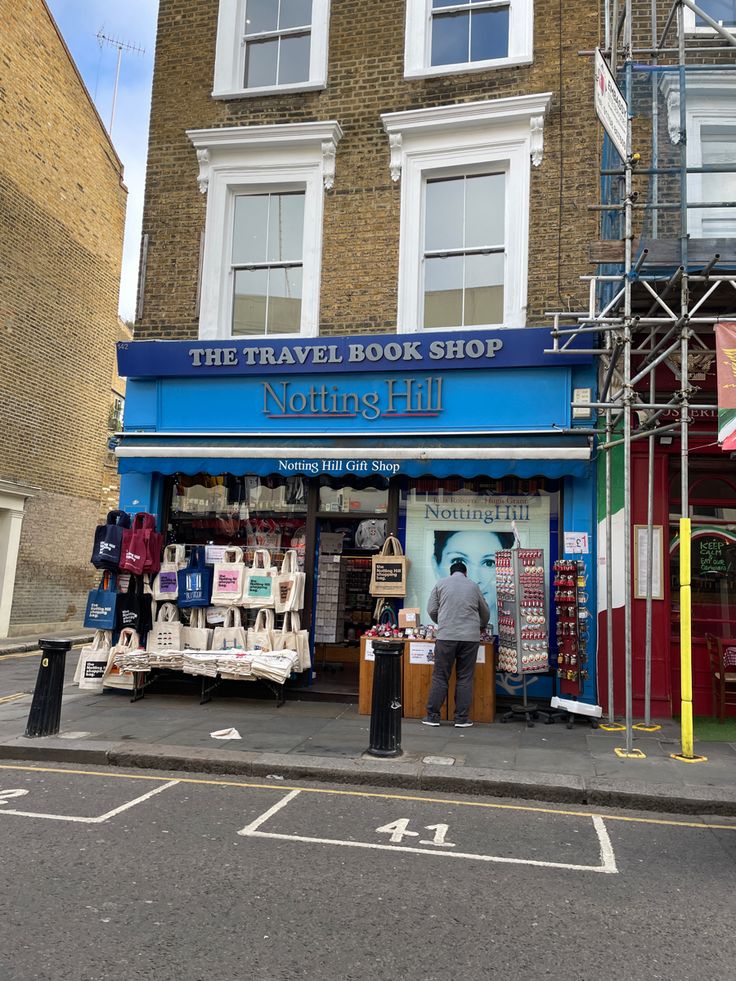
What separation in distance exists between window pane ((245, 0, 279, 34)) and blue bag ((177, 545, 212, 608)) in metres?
8.17

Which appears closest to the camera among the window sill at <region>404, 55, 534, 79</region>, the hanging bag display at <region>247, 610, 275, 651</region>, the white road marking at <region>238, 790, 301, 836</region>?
the white road marking at <region>238, 790, 301, 836</region>

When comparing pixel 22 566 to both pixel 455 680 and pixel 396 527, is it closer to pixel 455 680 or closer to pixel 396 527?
pixel 396 527

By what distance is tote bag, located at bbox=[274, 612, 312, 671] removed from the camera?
9.94 m

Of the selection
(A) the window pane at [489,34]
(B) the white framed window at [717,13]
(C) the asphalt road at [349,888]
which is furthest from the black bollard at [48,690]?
(B) the white framed window at [717,13]

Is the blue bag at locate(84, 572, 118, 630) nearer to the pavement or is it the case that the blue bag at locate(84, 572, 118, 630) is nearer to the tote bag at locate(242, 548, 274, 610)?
the pavement

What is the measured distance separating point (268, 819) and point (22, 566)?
14903mm

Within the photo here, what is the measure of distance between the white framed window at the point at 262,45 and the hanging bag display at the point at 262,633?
24.6 feet

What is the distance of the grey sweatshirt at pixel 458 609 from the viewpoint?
340 inches

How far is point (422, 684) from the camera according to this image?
921 centimetres

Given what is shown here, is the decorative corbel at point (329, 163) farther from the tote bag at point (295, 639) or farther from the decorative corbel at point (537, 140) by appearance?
the tote bag at point (295, 639)

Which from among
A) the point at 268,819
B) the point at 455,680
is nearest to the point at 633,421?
the point at 455,680

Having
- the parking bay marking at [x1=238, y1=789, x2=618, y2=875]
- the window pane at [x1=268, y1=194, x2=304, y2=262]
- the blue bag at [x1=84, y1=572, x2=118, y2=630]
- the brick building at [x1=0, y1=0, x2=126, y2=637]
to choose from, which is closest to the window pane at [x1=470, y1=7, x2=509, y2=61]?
the window pane at [x1=268, y1=194, x2=304, y2=262]

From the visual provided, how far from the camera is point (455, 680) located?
9133 mm

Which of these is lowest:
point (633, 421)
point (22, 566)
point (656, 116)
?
point (22, 566)
